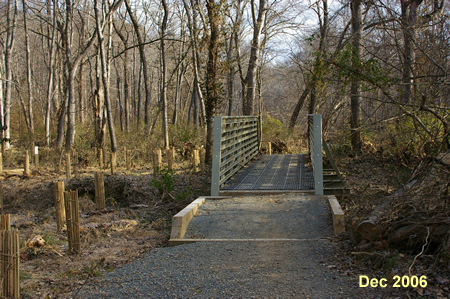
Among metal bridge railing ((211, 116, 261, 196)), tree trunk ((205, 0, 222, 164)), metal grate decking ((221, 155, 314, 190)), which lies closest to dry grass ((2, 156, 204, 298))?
metal bridge railing ((211, 116, 261, 196))

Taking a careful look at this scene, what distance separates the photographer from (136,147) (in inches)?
632

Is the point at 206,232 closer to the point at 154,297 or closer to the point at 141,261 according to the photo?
the point at 141,261

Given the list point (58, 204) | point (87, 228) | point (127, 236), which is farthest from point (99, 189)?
point (127, 236)

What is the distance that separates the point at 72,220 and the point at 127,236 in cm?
119

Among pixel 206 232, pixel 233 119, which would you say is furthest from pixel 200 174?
pixel 206 232

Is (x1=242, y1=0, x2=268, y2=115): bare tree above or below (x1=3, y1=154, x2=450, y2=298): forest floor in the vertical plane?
above

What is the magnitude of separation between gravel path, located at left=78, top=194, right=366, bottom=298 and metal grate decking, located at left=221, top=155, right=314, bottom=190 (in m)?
1.36

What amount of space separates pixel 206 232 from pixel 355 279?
7.57ft

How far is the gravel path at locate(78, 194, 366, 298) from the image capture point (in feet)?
11.6

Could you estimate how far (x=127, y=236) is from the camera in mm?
5859

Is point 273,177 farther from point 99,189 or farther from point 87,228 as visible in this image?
point 87,228

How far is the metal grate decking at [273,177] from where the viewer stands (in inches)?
290

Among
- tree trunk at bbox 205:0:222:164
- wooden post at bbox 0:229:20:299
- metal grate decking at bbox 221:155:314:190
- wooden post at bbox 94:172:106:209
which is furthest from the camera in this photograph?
tree trunk at bbox 205:0:222:164

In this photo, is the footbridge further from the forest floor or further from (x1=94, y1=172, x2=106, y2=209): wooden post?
(x1=94, y1=172, x2=106, y2=209): wooden post
